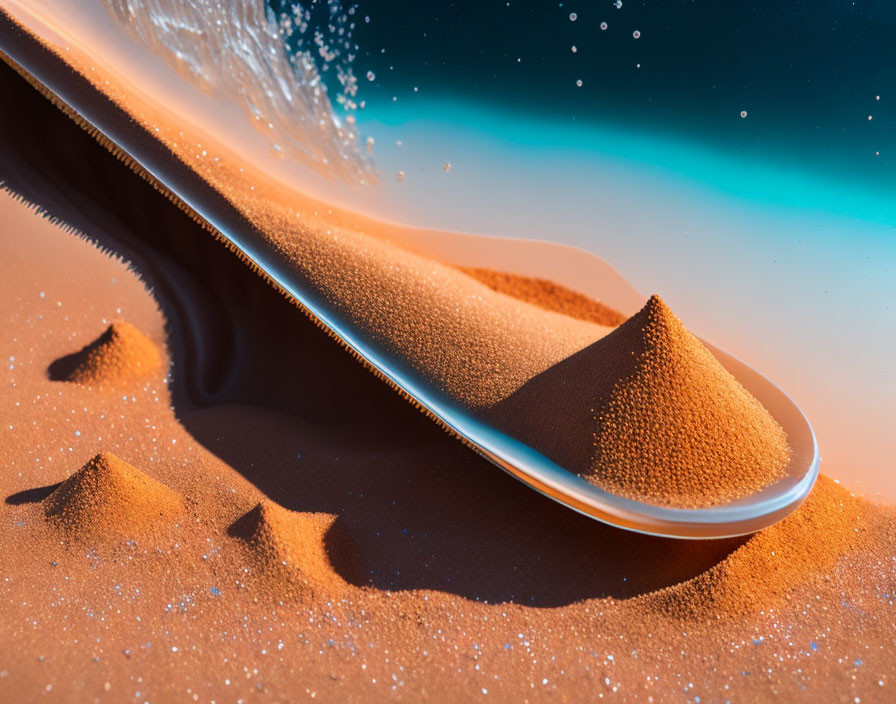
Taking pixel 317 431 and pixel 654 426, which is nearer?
pixel 654 426

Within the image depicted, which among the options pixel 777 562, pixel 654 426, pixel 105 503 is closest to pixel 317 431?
pixel 105 503

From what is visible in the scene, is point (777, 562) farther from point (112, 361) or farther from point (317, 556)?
point (112, 361)

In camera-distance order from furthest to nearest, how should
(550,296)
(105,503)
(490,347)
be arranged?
(550,296)
(490,347)
(105,503)

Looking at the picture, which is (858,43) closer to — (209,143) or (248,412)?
(209,143)

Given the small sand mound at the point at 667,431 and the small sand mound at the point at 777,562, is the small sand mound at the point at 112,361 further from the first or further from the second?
the small sand mound at the point at 777,562

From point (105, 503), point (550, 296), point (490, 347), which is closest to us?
point (105, 503)

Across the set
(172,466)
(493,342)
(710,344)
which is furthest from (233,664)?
(710,344)
